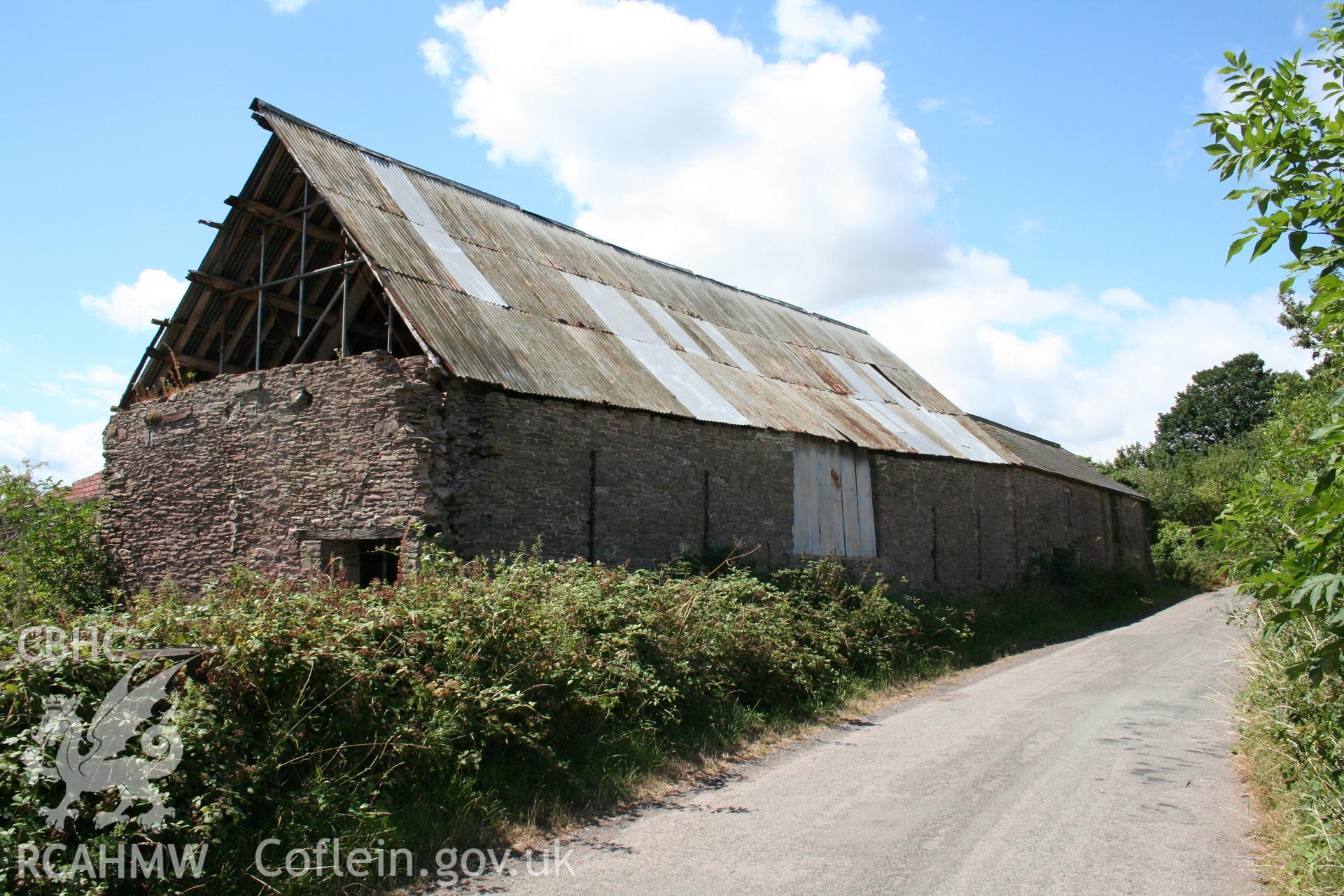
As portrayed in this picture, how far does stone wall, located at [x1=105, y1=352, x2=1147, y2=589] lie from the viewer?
10.4m

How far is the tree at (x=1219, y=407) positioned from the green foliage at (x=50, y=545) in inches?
2055

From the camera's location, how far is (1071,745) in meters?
8.52

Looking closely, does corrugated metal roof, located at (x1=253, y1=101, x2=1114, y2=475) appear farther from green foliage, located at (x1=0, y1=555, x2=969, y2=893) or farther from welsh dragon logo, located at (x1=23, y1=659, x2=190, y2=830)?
welsh dragon logo, located at (x1=23, y1=659, x2=190, y2=830)

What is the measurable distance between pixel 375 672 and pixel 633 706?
2635 millimetres

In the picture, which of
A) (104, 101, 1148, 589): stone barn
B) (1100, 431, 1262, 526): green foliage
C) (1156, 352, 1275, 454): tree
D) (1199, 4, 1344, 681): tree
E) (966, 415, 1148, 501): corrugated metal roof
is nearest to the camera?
(1199, 4, 1344, 681): tree

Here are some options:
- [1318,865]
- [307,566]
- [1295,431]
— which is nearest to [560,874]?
[1318,865]

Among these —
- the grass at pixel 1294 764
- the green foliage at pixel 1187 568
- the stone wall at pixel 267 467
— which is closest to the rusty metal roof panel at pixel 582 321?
the stone wall at pixel 267 467

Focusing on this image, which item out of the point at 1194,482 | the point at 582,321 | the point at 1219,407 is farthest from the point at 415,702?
the point at 1219,407

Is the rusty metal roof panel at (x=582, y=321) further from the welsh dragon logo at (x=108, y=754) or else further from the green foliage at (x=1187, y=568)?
the green foliage at (x=1187, y=568)

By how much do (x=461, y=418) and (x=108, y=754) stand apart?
6.33 metres

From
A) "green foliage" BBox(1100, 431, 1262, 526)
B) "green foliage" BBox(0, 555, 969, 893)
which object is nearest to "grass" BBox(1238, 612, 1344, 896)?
"green foliage" BBox(0, 555, 969, 893)

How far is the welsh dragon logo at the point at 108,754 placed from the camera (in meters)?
4.38

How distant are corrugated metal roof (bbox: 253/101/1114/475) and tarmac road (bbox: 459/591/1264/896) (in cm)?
577

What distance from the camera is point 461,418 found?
10531 millimetres
